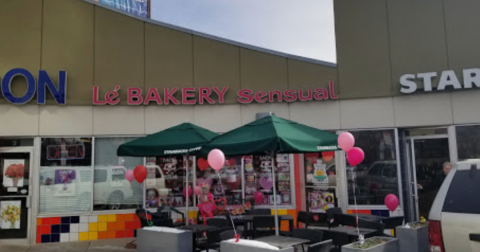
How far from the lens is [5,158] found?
9320 millimetres

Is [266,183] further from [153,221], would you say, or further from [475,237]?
[475,237]

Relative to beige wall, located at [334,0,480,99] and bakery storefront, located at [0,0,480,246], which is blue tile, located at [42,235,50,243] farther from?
beige wall, located at [334,0,480,99]

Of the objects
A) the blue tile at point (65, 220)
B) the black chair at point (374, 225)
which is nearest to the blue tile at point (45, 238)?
the blue tile at point (65, 220)

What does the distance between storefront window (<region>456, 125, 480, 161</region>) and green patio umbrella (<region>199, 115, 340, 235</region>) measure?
4348 millimetres

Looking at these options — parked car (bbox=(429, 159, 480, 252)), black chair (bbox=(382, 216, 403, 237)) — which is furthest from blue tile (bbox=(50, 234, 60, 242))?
parked car (bbox=(429, 159, 480, 252))

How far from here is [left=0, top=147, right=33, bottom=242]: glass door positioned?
29.9ft

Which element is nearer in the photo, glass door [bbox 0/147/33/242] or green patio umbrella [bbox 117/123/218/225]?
green patio umbrella [bbox 117/123/218/225]

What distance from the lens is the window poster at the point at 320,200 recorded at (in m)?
9.72

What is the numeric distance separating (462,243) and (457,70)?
6.45m

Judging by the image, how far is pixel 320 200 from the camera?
9.79 metres

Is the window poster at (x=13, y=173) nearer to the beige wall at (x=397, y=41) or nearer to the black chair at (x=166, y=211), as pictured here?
the black chair at (x=166, y=211)

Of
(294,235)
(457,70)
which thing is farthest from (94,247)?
(457,70)

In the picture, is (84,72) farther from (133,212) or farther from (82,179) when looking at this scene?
(133,212)

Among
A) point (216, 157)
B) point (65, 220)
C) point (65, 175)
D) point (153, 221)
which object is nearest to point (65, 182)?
point (65, 175)
